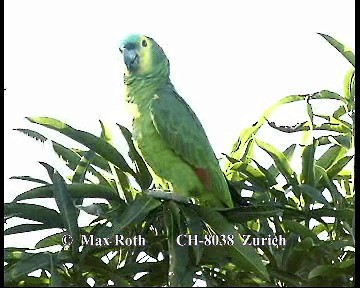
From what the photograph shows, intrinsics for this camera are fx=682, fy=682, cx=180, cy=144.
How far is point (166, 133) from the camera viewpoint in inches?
59.5

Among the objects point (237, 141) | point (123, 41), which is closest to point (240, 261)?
point (237, 141)

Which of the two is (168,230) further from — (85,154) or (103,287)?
(85,154)

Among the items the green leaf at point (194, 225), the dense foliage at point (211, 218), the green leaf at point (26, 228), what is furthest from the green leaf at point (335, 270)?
the green leaf at point (26, 228)

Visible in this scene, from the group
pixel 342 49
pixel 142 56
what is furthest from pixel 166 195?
pixel 342 49

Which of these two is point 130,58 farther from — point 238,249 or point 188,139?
point 238,249

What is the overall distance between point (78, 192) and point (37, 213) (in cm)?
10

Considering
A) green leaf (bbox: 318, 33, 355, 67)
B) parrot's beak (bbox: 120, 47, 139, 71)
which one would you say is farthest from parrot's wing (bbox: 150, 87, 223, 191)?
green leaf (bbox: 318, 33, 355, 67)

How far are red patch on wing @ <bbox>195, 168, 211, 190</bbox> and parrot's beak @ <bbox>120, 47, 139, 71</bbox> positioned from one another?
0.90 ft

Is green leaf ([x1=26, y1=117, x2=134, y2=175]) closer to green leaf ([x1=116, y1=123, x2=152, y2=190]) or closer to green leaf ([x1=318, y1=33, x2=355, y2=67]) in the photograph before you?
green leaf ([x1=116, y1=123, x2=152, y2=190])

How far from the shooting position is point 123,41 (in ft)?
4.89

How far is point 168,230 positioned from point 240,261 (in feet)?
0.52

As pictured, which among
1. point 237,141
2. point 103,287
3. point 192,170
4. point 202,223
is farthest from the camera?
point 237,141

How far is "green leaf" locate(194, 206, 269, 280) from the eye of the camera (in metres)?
1.27

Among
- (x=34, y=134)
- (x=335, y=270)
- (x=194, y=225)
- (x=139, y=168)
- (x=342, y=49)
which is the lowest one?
(x=335, y=270)
